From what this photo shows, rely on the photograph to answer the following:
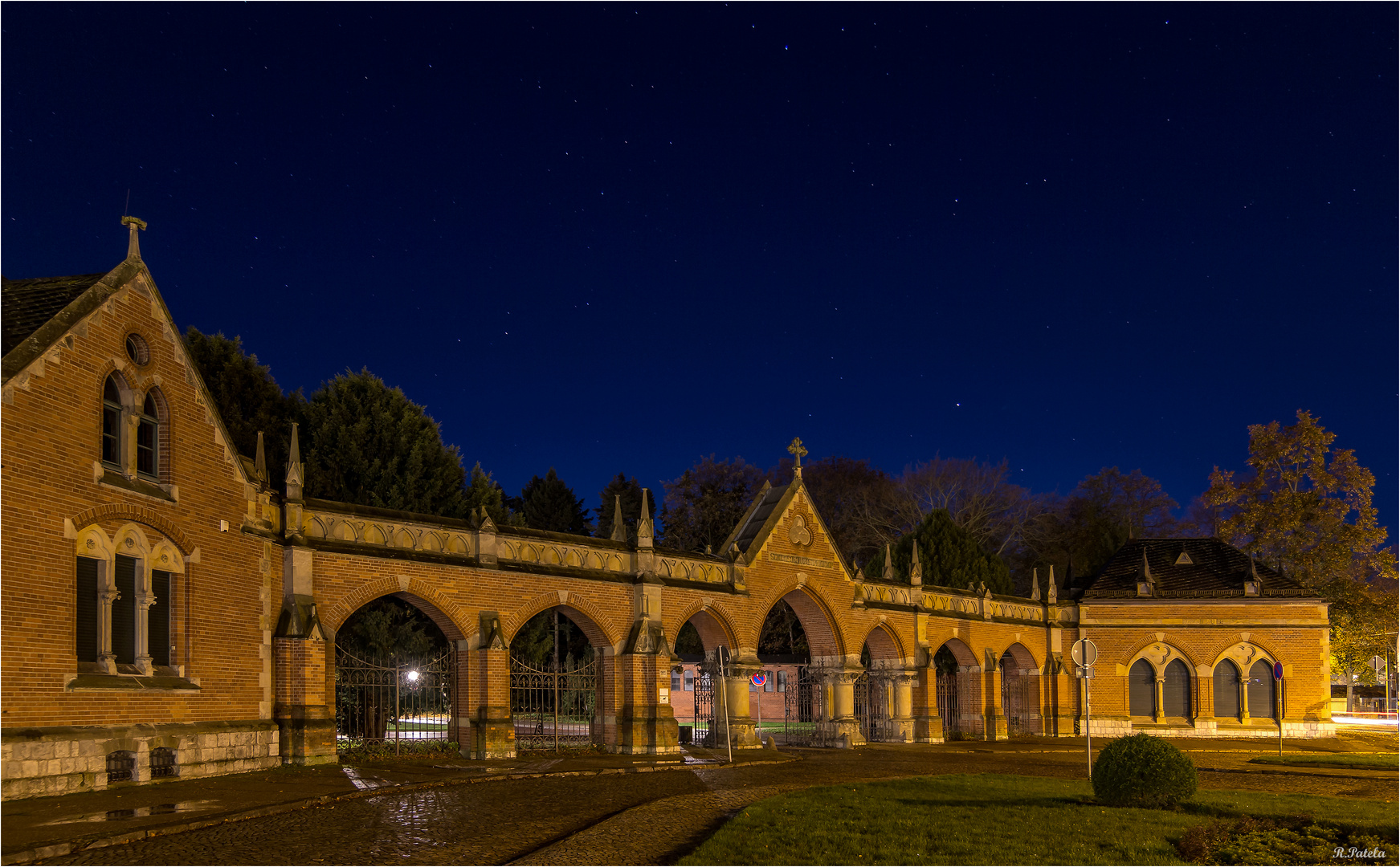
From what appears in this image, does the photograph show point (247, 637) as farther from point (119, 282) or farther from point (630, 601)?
point (630, 601)

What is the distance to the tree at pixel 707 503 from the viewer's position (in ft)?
202

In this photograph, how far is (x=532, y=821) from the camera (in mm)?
15602

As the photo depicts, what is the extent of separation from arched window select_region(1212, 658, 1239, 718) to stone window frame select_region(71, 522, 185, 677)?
3561 centimetres

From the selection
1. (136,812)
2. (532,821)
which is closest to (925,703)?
(532,821)

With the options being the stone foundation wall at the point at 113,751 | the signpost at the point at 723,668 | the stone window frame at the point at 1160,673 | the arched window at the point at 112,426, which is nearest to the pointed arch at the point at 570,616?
the signpost at the point at 723,668

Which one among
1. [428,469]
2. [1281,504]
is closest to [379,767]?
[428,469]

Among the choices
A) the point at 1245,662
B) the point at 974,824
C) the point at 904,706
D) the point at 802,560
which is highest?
the point at 802,560

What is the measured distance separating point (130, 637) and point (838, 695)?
2091 centimetres

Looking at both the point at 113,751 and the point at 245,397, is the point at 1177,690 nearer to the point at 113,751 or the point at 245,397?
the point at 245,397

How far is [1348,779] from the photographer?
953 inches

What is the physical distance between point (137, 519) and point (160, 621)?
1788mm

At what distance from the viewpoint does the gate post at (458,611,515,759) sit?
25578mm

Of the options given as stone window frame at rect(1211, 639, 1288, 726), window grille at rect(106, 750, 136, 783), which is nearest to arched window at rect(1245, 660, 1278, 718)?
stone window frame at rect(1211, 639, 1288, 726)

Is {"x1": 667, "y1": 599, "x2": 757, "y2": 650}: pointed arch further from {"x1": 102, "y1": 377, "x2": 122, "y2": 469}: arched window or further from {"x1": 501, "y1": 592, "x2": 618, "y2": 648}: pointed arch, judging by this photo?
{"x1": 102, "y1": 377, "x2": 122, "y2": 469}: arched window
